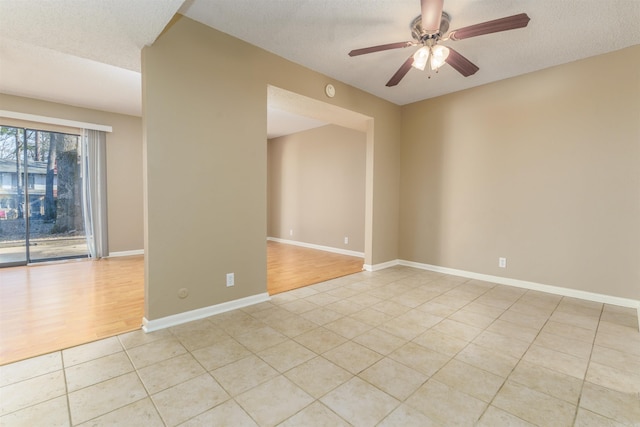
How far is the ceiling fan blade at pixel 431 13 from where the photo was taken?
1.84 m

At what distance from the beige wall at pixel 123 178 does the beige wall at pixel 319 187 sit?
121 inches

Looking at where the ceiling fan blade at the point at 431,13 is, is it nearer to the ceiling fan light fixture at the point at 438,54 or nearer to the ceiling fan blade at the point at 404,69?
the ceiling fan light fixture at the point at 438,54

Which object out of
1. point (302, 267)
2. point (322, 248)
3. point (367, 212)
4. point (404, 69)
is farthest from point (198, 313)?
point (322, 248)

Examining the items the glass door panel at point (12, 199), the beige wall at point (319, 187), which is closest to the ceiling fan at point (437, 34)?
the beige wall at point (319, 187)

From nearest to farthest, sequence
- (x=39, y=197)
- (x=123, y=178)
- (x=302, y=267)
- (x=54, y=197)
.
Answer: (x=302, y=267) < (x=39, y=197) < (x=54, y=197) < (x=123, y=178)

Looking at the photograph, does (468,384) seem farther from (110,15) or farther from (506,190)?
(110,15)

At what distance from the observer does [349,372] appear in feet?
6.11

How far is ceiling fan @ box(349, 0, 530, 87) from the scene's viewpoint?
1.88 meters

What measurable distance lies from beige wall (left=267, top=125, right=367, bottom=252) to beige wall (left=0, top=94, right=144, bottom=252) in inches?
121

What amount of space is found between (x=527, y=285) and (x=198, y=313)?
3.93 meters

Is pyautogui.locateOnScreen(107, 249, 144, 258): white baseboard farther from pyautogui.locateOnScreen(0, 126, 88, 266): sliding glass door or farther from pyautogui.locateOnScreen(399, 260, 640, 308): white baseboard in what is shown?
pyautogui.locateOnScreen(399, 260, 640, 308): white baseboard

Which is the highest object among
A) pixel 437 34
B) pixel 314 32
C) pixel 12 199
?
pixel 314 32

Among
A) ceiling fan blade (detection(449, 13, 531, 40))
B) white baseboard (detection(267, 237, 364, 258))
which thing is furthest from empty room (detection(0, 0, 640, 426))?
white baseboard (detection(267, 237, 364, 258))

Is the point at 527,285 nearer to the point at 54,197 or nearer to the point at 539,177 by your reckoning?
the point at 539,177
